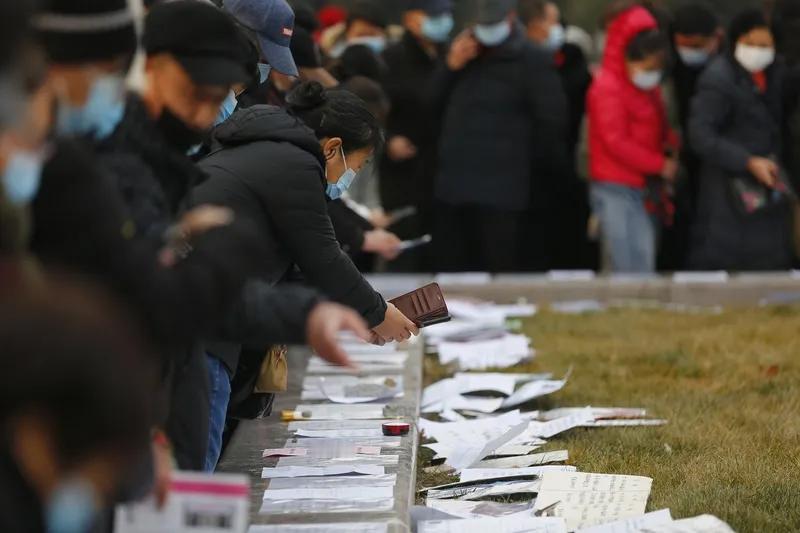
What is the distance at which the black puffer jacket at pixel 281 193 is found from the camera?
5062 mm

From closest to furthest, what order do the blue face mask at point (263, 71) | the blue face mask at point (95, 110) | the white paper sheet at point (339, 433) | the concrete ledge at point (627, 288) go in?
the blue face mask at point (95, 110) < the white paper sheet at point (339, 433) < the blue face mask at point (263, 71) < the concrete ledge at point (627, 288)

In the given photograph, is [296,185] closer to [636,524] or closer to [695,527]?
[636,524]

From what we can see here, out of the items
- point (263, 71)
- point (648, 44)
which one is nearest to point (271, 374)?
point (263, 71)

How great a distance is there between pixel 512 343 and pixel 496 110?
233 cm

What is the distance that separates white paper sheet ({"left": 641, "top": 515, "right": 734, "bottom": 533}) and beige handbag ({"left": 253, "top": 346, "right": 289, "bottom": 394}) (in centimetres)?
144

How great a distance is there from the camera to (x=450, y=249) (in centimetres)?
1073

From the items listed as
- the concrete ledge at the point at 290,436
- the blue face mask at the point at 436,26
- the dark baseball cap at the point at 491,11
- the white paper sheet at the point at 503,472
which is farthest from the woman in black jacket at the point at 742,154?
the white paper sheet at the point at 503,472

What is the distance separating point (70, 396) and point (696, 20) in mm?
8650

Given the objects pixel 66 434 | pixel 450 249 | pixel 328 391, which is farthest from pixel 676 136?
pixel 66 434

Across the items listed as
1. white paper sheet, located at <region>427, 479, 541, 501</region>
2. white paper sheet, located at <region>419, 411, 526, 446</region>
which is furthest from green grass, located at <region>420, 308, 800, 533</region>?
white paper sheet, located at <region>427, 479, 541, 501</region>

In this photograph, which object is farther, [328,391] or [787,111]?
[787,111]

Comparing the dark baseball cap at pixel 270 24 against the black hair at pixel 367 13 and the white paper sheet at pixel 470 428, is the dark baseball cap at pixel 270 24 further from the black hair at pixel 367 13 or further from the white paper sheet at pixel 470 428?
the black hair at pixel 367 13

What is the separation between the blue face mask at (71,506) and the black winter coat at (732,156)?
787 centimetres

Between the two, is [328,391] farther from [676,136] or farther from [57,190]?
[676,136]
